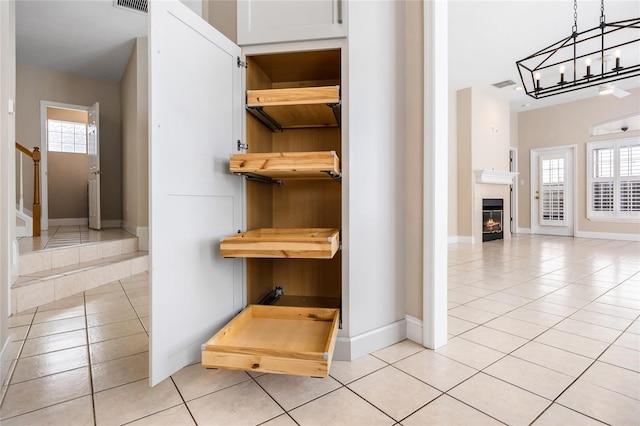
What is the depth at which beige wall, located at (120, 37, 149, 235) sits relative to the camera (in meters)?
4.56

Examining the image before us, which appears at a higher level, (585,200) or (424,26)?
(424,26)

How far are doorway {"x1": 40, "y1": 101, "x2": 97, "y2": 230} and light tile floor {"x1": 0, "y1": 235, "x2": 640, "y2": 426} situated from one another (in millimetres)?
4795

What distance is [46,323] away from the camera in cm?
225

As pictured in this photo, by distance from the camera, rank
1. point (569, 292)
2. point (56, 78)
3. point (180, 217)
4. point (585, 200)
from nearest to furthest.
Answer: point (180, 217), point (569, 292), point (56, 78), point (585, 200)

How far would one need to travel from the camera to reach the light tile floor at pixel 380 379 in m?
1.25

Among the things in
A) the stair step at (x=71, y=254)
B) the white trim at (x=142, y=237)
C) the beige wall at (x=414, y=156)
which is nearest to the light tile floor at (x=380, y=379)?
the beige wall at (x=414, y=156)

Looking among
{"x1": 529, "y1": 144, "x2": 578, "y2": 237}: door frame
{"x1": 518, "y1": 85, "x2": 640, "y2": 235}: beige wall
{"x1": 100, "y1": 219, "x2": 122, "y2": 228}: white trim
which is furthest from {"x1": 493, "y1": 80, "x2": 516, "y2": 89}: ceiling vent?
{"x1": 100, "y1": 219, "x2": 122, "y2": 228}: white trim

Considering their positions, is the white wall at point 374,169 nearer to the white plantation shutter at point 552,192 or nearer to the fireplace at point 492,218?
the fireplace at point 492,218

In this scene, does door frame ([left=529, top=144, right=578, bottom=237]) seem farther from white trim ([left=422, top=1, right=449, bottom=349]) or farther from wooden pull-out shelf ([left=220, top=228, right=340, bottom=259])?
wooden pull-out shelf ([left=220, top=228, right=340, bottom=259])

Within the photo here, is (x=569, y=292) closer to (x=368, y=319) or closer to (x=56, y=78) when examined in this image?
(x=368, y=319)

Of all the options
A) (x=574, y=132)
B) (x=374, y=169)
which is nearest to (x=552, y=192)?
(x=574, y=132)

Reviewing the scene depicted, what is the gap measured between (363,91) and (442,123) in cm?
50

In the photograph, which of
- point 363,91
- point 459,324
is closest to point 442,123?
point 363,91

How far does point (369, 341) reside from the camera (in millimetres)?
1775
